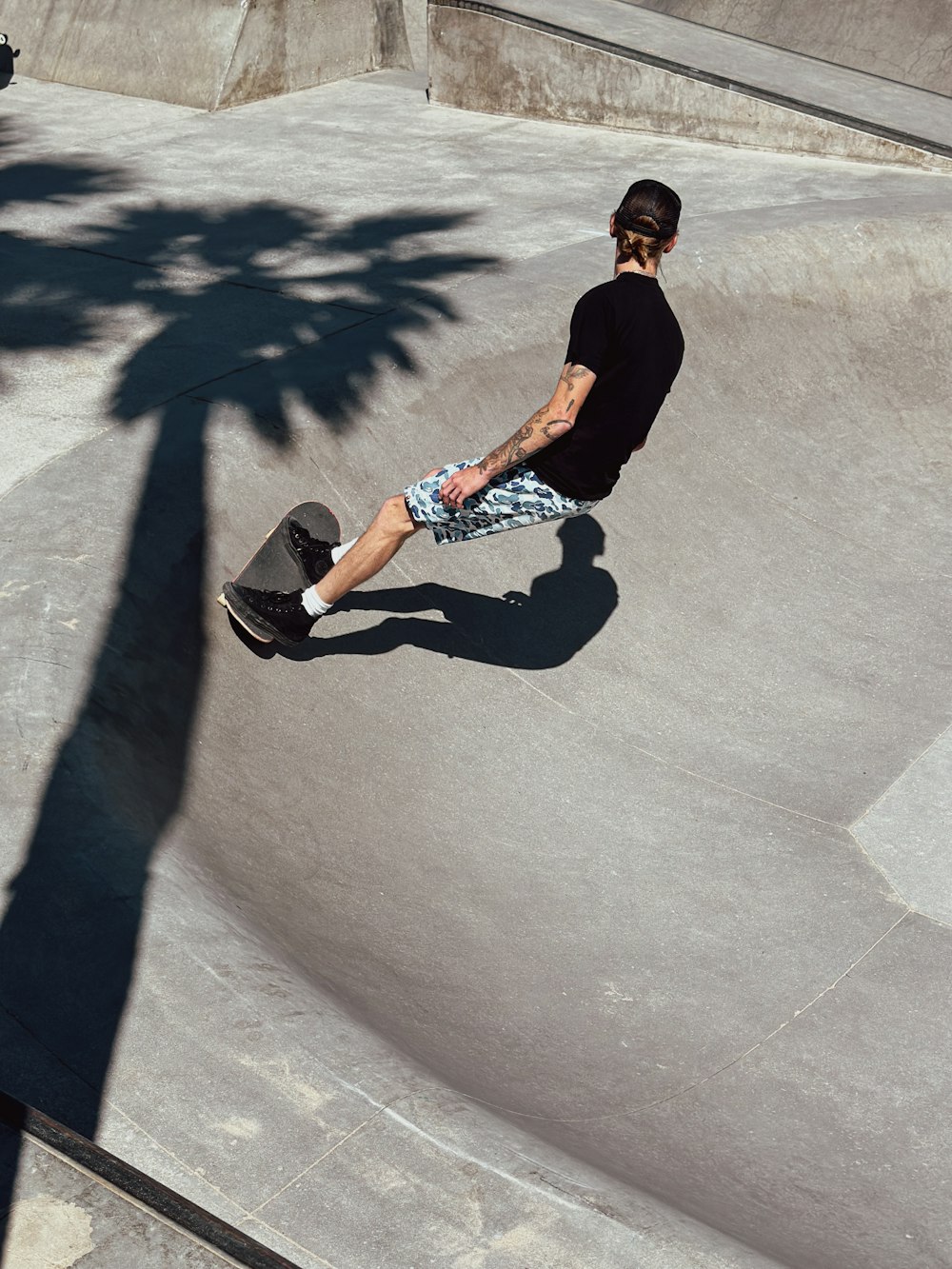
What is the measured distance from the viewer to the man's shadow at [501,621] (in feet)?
19.7

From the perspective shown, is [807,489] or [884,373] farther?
[884,373]

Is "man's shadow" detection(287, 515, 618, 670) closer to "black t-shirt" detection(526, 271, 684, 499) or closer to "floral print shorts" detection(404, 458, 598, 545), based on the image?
"floral print shorts" detection(404, 458, 598, 545)

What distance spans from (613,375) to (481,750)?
184 cm

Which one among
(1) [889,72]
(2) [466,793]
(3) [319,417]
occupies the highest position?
(1) [889,72]

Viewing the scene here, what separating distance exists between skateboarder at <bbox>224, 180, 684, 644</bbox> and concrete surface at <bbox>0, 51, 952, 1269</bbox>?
0.58 m

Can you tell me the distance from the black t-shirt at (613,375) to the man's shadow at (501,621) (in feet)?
4.69

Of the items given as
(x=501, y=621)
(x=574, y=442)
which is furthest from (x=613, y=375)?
(x=501, y=621)

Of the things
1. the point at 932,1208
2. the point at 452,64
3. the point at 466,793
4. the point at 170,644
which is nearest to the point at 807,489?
the point at 466,793

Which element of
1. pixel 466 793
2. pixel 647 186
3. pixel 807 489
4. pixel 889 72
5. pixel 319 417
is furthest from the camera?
pixel 889 72

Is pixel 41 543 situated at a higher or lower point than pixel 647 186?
lower

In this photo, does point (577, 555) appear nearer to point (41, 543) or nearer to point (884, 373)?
point (41, 543)

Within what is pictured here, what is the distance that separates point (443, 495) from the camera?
4820 mm

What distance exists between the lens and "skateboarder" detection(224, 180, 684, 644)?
457 cm

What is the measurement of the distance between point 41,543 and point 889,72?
12916 millimetres
